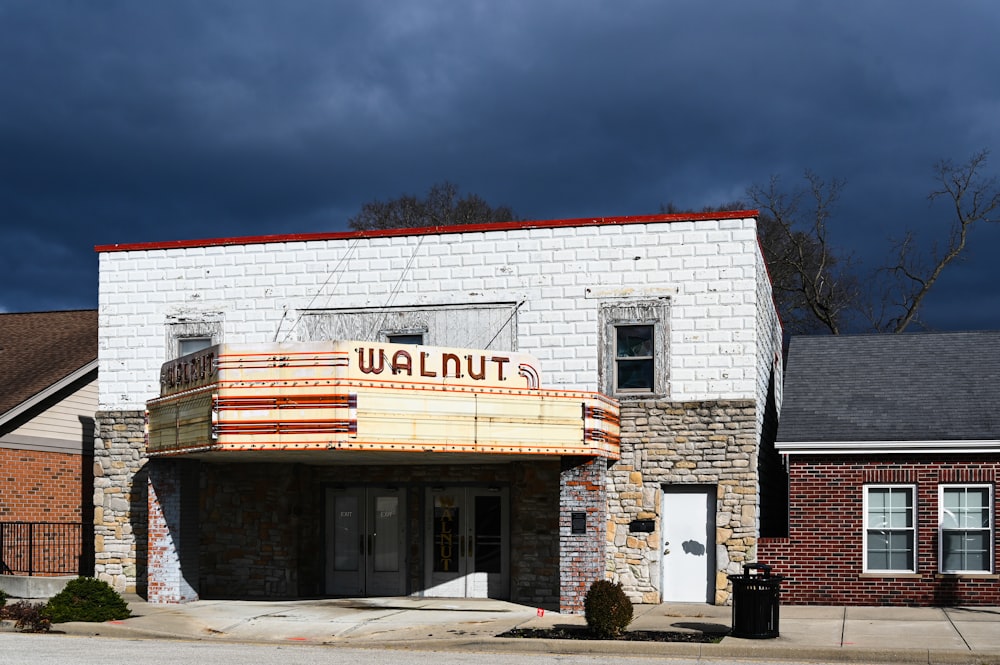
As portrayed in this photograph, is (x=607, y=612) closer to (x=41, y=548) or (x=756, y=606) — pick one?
(x=756, y=606)

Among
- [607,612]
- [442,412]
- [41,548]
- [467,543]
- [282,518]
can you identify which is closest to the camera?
[607,612]

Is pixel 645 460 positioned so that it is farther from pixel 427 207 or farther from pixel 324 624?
pixel 427 207

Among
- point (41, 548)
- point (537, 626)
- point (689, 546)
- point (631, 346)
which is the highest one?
point (631, 346)

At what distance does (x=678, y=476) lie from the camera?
23.3m

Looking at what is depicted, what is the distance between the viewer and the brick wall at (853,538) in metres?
22.7

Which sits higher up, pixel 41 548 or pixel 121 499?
pixel 121 499

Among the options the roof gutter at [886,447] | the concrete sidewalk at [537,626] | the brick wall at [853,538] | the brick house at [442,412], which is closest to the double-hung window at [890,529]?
the brick wall at [853,538]

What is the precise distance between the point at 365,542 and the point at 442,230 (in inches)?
264

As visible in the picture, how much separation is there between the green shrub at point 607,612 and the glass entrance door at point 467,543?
20.7 feet

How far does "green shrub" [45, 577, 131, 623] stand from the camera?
20.7 m

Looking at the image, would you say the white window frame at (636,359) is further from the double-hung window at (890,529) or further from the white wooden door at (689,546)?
the double-hung window at (890,529)

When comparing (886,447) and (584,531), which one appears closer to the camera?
(584,531)

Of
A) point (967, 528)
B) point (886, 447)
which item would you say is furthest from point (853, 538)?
point (967, 528)

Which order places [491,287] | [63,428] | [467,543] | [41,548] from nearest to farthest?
1. [491,287]
2. [467,543]
3. [41,548]
4. [63,428]
